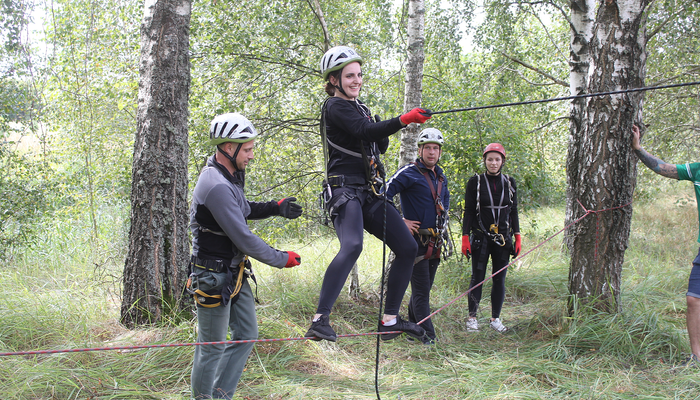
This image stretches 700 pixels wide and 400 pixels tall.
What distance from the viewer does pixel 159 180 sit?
12.8 feet

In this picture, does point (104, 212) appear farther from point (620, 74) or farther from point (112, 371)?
point (620, 74)

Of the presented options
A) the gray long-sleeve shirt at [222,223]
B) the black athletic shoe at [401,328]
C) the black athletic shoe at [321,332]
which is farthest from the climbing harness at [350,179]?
the black athletic shoe at [401,328]

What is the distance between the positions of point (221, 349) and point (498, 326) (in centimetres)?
313

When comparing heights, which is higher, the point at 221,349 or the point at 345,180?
the point at 345,180

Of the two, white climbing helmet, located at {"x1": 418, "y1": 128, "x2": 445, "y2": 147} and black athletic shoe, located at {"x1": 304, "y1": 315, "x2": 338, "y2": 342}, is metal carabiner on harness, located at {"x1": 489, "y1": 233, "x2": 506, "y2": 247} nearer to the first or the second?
white climbing helmet, located at {"x1": 418, "y1": 128, "x2": 445, "y2": 147}

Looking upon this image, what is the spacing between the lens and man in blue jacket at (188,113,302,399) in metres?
2.57

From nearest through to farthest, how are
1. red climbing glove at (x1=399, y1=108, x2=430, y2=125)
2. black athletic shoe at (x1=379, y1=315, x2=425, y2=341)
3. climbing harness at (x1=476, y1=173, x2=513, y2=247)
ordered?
red climbing glove at (x1=399, y1=108, x2=430, y2=125), black athletic shoe at (x1=379, y1=315, x2=425, y2=341), climbing harness at (x1=476, y1=173, x2=513, y2=247)

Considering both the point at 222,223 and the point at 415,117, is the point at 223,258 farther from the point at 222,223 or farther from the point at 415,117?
the point at 415,117

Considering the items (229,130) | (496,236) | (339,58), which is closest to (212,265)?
(229,130)

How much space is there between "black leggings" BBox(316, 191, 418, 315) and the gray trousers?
481mm

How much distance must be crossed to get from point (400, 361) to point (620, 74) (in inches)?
123

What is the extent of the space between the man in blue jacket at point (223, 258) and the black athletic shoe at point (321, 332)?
1.37 ft

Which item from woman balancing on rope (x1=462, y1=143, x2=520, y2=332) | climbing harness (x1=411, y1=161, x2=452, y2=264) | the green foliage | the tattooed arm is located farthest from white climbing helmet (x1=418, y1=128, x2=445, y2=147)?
the green foliage

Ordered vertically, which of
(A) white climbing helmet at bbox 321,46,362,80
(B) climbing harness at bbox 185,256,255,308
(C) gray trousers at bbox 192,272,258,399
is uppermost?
(A) white climbing helmet at bbox 321,46,362,80
